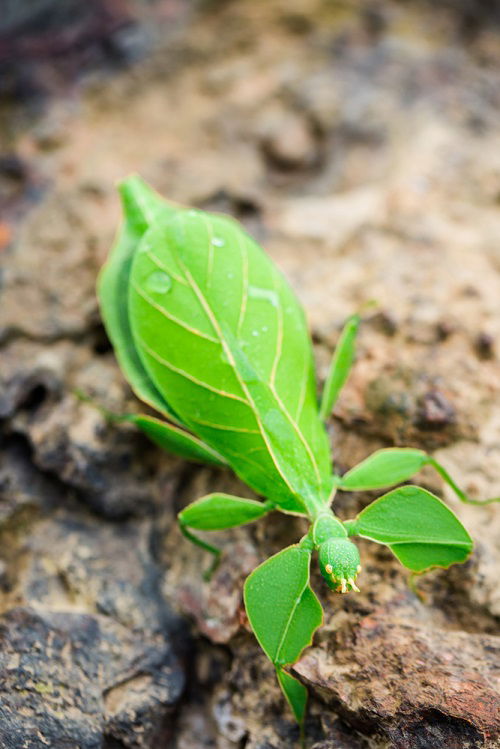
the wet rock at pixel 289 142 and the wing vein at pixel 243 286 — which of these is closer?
the wing vein at pixel 243 286

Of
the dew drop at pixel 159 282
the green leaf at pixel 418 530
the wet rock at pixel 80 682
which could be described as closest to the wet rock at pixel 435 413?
the green leaf at pixel 418 530

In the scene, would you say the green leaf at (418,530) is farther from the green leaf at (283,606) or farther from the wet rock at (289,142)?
the wet rock at (289,142)

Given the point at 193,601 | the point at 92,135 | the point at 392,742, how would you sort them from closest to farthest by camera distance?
1. the point at 392,742
2. the point at 193,601
3. the point at 92,135

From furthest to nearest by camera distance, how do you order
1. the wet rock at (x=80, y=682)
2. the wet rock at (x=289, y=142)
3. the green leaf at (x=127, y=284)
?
the wet rock at (x=289, y=142) < the green leaf at (x=127, y=284) < the wet rock at (x=80, y=682)

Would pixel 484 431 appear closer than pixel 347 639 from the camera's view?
No

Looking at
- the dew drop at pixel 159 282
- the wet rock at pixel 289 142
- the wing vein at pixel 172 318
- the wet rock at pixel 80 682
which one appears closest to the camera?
the wet rock at pixel 80 682

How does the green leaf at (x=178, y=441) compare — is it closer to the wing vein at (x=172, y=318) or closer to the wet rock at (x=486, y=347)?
the wing vein at (x=172, y=318)

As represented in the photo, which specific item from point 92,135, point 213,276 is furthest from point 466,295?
point 92,135

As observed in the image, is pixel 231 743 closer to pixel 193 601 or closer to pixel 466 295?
pixel 193 601

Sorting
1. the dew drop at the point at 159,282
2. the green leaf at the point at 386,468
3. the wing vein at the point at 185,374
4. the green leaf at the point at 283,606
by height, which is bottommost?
the green leaf at the point at 283,606

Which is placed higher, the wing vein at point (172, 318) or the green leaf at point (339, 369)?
the wing vein at point (172, 318)
